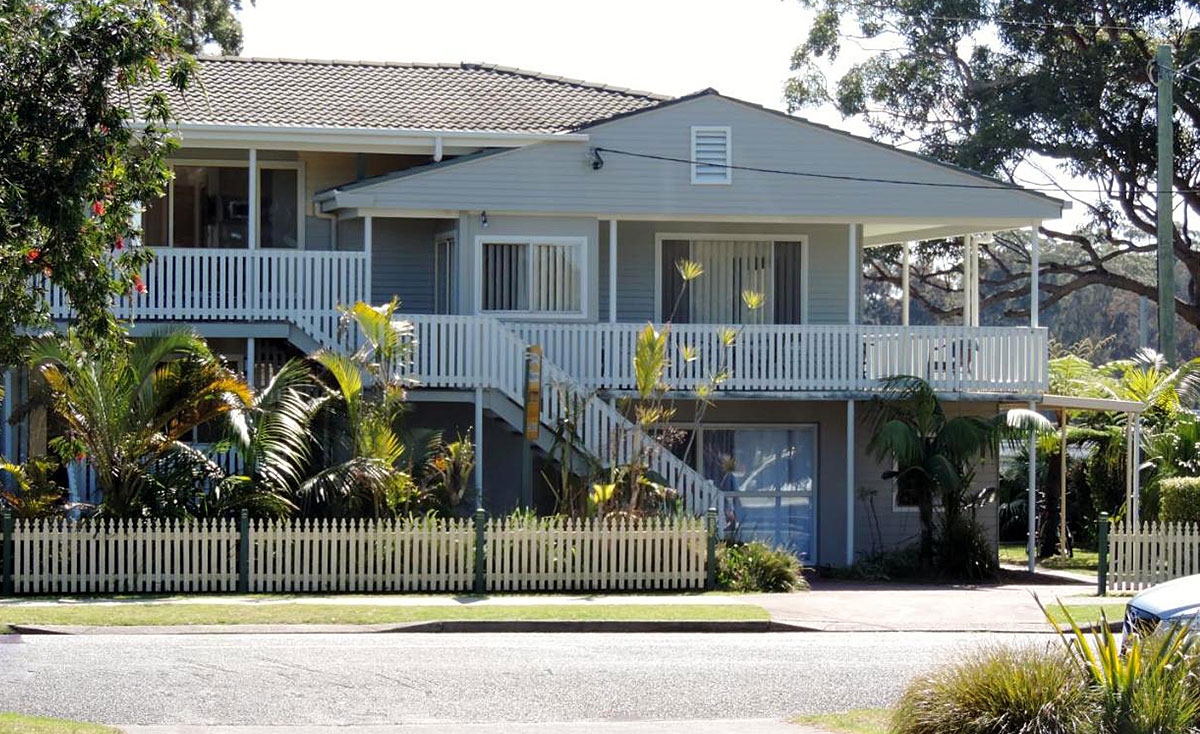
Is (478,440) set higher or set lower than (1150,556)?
higher

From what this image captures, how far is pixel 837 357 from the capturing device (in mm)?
25391

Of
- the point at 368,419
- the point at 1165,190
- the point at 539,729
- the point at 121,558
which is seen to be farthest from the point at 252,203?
the point at 539,729

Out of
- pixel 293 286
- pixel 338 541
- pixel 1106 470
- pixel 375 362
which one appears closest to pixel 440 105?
pixel 293 286

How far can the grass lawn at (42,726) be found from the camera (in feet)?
34.5

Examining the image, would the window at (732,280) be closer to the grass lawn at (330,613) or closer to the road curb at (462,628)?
the grass lawn at (330,613)

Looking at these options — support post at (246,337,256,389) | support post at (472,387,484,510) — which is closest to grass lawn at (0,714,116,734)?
support post at (472,387,484,510)

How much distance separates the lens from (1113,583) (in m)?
21.0

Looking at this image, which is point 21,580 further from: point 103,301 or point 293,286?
point 103,301

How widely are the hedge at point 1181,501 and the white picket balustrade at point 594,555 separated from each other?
21.7 feet

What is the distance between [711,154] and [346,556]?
914cm

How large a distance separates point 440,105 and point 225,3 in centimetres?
1725

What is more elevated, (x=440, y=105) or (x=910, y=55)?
(x=910, y=55)

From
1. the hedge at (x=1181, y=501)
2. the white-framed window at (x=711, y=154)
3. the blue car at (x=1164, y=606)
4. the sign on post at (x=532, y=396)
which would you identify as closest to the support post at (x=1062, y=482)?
the hedge at (x=1181, y=501)

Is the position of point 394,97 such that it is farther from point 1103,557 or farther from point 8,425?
point 1103,557
